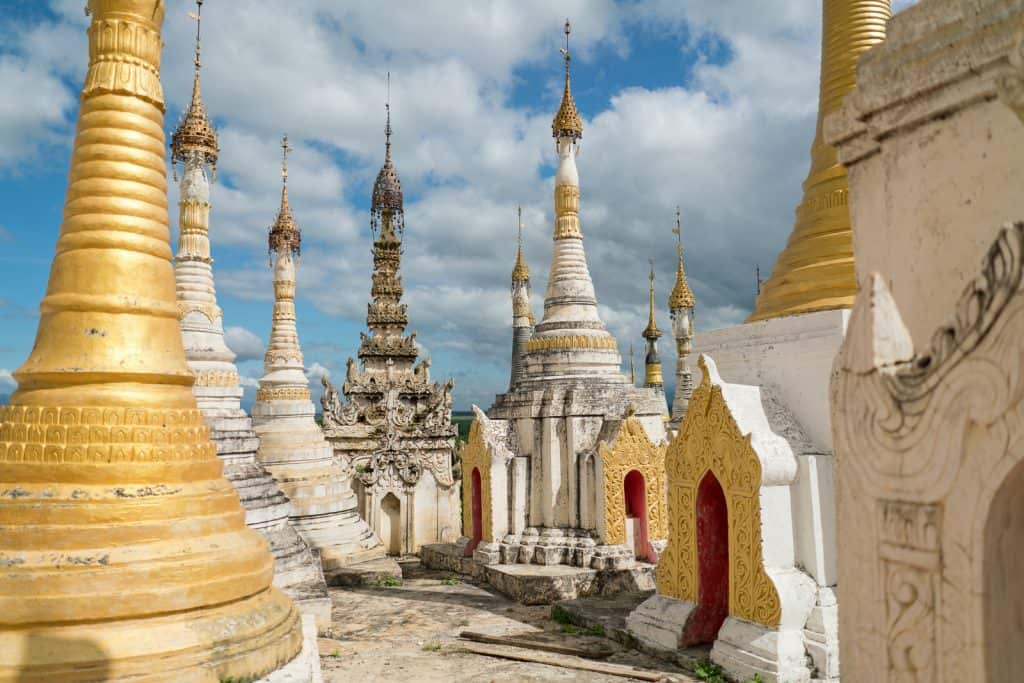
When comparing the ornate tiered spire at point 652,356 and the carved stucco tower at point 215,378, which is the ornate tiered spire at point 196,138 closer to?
the carved stucco tower at point 215,378

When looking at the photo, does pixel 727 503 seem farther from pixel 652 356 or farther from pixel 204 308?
pixel 652 356

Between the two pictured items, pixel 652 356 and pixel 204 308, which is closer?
pixel 204 308

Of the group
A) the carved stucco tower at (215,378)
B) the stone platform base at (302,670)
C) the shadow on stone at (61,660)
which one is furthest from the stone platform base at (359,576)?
the shadow on stone at (61,660)

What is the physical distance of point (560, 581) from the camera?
43.2ft

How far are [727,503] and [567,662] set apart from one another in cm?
277

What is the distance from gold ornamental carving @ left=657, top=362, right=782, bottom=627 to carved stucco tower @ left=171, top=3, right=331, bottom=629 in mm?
4731

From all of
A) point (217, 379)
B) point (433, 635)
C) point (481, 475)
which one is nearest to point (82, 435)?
point (217, 379)

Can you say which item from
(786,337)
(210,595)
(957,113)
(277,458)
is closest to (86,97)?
(210,595)

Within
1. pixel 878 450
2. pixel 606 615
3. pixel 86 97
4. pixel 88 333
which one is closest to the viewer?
pixel 878 450

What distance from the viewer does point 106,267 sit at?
19.1ft

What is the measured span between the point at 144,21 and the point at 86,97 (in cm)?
77

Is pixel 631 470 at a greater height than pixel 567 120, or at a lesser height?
lesser

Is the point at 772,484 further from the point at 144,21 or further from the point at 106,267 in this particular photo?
the point at 144,21

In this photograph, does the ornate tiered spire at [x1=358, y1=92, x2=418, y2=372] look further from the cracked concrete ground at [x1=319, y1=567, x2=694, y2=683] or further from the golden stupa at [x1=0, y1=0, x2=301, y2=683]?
the golden stupa at [x1=0, y1=0, x2=301, y2=683]
